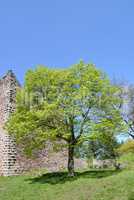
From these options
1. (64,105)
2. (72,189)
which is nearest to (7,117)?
(64,105)

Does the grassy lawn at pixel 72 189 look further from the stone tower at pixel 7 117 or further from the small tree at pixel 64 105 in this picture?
the stone tower at pixel 7 117

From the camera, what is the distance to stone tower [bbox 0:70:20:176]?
21.6 meters

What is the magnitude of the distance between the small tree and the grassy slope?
2.26 metres

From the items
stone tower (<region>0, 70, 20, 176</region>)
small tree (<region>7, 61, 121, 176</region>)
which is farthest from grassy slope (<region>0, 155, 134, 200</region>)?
stone tower (<region>0, 70, 20, 176</region>)

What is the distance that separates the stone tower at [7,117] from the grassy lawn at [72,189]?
10.2ft

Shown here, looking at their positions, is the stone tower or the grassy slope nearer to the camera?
the grassy slope

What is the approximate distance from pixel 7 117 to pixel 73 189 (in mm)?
8554

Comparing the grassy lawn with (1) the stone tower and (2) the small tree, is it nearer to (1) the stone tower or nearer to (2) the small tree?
(2) the small tree

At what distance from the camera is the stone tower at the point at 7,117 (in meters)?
21.6

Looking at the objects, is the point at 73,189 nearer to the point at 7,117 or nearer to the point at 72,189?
the point at 72,189

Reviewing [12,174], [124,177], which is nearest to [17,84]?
[12,174]

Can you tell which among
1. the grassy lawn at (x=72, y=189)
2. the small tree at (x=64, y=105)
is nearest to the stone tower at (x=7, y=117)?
the small tree at (x=64, y=105)

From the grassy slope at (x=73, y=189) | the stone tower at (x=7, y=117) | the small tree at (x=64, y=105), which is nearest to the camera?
the grassy slope at (x=73, y=189)

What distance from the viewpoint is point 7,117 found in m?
22.3
